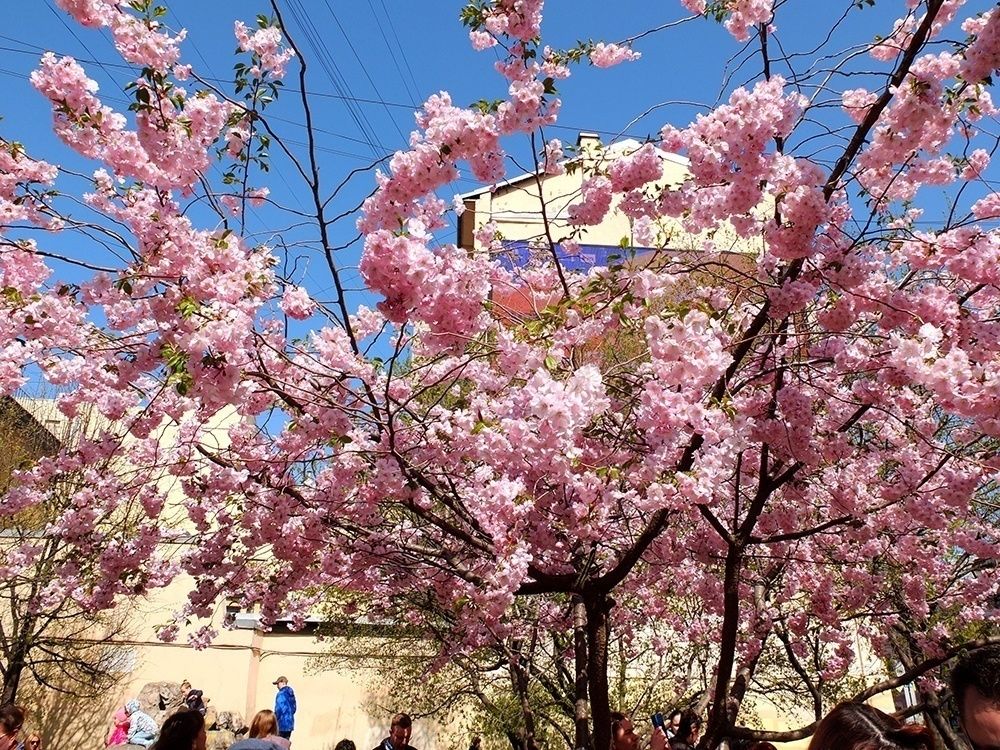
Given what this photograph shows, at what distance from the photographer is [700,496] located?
134 inches

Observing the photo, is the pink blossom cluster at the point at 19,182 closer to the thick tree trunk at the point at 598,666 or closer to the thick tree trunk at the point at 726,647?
the thick tree trunk at the point at 598,666

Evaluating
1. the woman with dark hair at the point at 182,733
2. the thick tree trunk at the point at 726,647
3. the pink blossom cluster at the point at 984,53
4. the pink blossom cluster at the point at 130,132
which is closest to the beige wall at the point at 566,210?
the pink blossom cluster at the point at 984,53

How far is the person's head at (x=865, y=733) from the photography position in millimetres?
1673

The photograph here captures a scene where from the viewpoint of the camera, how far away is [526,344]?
3871mm

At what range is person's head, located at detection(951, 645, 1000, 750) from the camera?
1.69 metres

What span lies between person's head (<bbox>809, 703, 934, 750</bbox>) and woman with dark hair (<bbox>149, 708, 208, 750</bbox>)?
2155 millimetres

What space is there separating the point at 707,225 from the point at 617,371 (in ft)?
3.33

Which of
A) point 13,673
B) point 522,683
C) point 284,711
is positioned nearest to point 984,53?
point 522,683


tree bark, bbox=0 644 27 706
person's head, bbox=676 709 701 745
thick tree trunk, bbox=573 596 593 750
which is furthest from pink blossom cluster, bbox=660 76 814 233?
tree bark, bbox=0 644 27 706

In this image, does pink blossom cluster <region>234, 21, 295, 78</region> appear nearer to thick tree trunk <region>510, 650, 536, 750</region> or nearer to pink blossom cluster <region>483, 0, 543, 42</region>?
pink blossom cluster <region>483, 0, 543, 42</region>

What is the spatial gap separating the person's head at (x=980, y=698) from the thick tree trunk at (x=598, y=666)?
9.97 feet

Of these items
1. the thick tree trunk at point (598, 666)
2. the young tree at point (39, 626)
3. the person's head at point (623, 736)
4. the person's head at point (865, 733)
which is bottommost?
the person's head at point (865, 733)

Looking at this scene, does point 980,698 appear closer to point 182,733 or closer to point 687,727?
point 182,733

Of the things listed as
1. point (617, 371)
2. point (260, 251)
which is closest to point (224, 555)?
point (260, 251)
